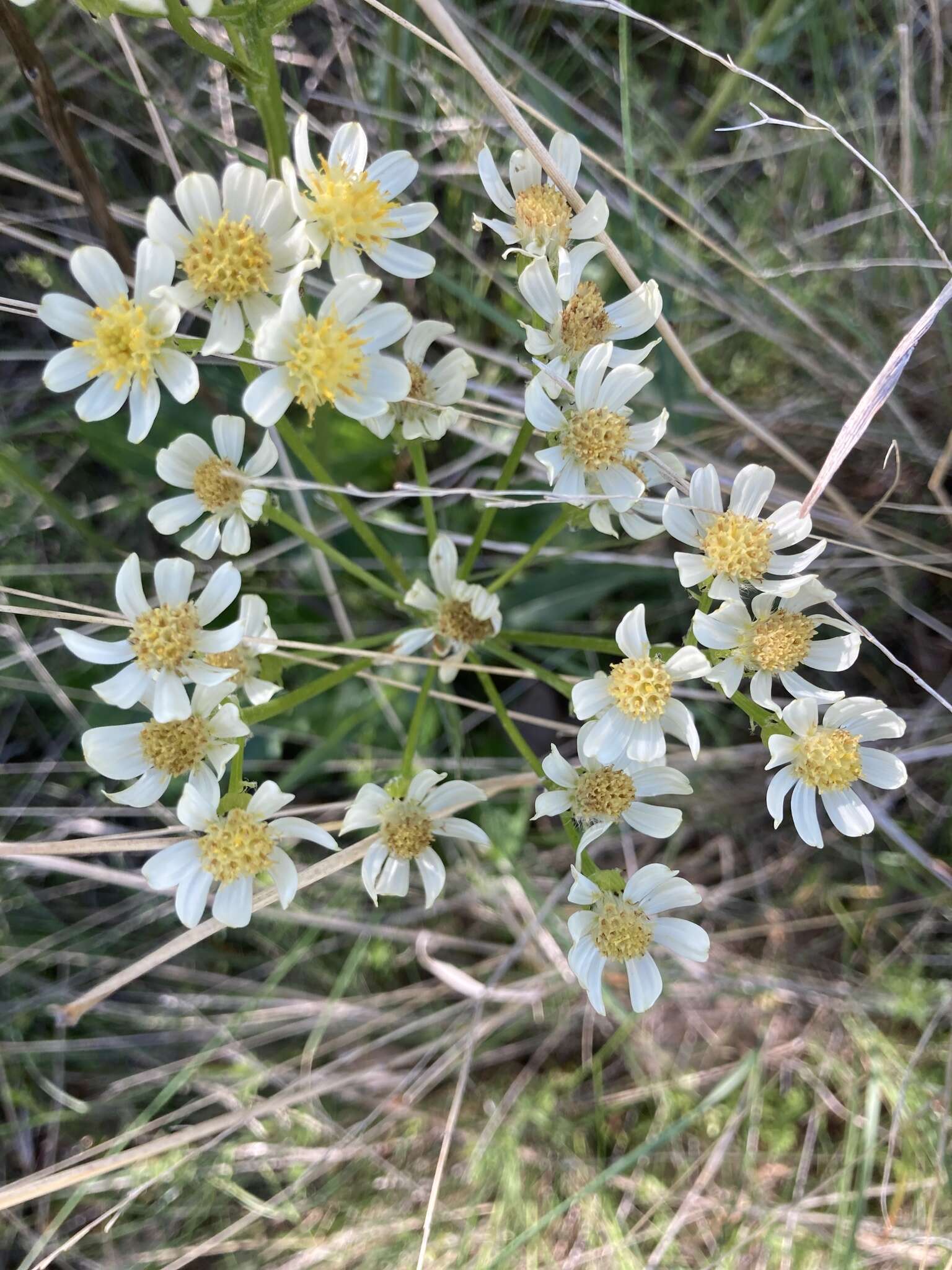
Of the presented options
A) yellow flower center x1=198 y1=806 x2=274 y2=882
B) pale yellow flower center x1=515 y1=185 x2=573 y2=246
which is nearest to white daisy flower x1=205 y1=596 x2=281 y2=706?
yellow flower center x1=198 y1=806 x2=274 y2=882

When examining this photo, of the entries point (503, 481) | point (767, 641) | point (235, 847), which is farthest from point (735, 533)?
point (235, 847)

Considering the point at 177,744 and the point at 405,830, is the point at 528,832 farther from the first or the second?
the point at 177,744

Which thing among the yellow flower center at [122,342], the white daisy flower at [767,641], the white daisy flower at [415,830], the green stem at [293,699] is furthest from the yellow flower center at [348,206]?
the white daisy flower at [415,830]

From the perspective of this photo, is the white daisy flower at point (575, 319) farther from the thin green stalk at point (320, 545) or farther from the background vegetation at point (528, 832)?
the background vegetation at point (528, 832)

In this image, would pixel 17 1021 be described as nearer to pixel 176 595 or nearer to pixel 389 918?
pixel 389 918

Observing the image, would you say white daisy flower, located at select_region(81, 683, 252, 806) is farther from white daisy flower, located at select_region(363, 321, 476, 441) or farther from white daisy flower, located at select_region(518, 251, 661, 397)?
white daisy flower, located at select_region(518, 251, 661, 397)

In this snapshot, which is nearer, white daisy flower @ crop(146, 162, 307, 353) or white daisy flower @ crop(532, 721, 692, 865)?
white daisy flower @ crop(146, 162, 307, 353)

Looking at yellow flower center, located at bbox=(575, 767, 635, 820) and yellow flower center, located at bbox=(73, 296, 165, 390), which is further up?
yellow flower center, located at bbox=(73, 296, 165, 390)
